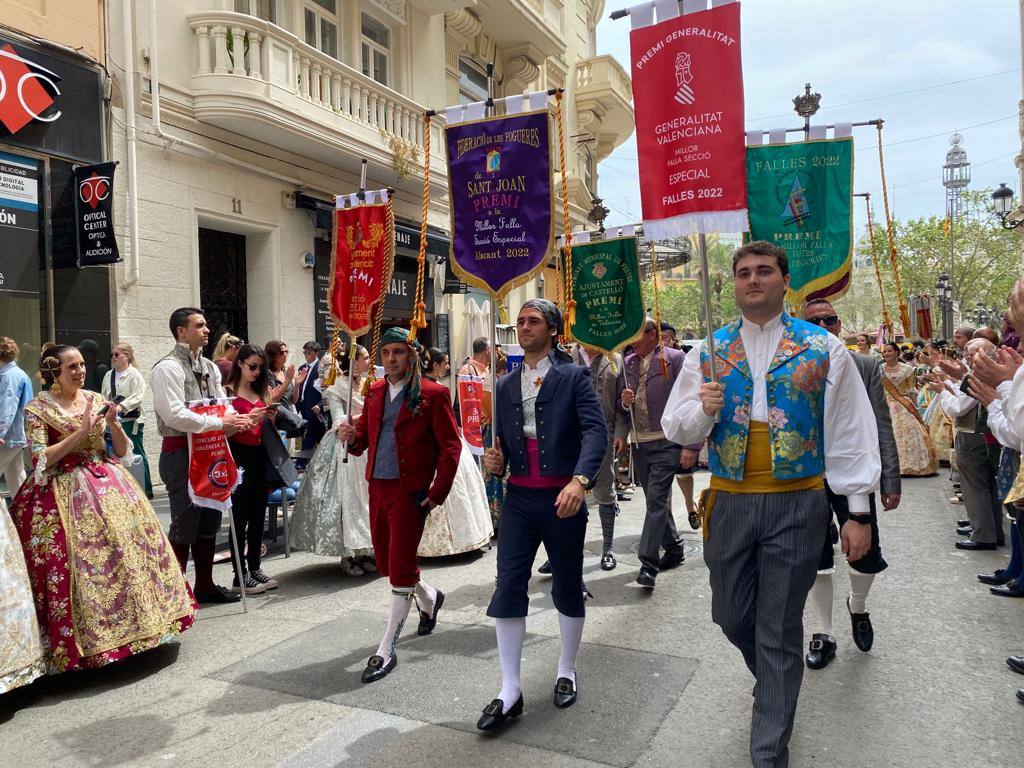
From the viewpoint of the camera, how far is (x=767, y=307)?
10.7 ft

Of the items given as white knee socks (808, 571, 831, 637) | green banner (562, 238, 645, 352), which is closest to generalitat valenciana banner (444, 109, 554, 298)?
white knee socks (808, 571, 831, 637)

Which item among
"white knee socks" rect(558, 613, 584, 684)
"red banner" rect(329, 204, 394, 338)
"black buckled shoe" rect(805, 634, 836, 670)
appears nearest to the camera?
"white knee socks" rect(558, 613, 584, 684)

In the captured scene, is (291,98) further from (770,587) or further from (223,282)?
(770,587)

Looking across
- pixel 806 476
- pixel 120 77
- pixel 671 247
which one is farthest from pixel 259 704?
pixel 671 247

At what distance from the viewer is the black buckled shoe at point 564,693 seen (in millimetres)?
3842

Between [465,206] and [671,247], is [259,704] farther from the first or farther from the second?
[671,247]

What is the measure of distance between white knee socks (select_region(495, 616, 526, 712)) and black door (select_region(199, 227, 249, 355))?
983 centimetres

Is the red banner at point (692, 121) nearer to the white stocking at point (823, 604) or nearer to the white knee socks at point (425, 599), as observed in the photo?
the white stocking at point (823, 604)

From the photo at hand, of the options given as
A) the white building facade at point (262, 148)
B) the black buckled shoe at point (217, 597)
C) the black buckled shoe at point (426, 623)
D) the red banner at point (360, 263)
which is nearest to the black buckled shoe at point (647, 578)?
the black buckled shoe at point (426, 623)

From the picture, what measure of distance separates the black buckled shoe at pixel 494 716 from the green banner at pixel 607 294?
4.17 m

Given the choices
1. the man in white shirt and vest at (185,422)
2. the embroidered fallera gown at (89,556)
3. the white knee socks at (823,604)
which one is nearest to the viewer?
the embroidered fallera gown at (89,556)

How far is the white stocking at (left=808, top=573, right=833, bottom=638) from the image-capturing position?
4.46 meters

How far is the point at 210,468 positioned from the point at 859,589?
422 centimetres

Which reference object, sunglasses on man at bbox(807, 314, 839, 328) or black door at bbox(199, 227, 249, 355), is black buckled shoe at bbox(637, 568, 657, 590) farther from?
black door at bbox(199, 227, 249, 355)
